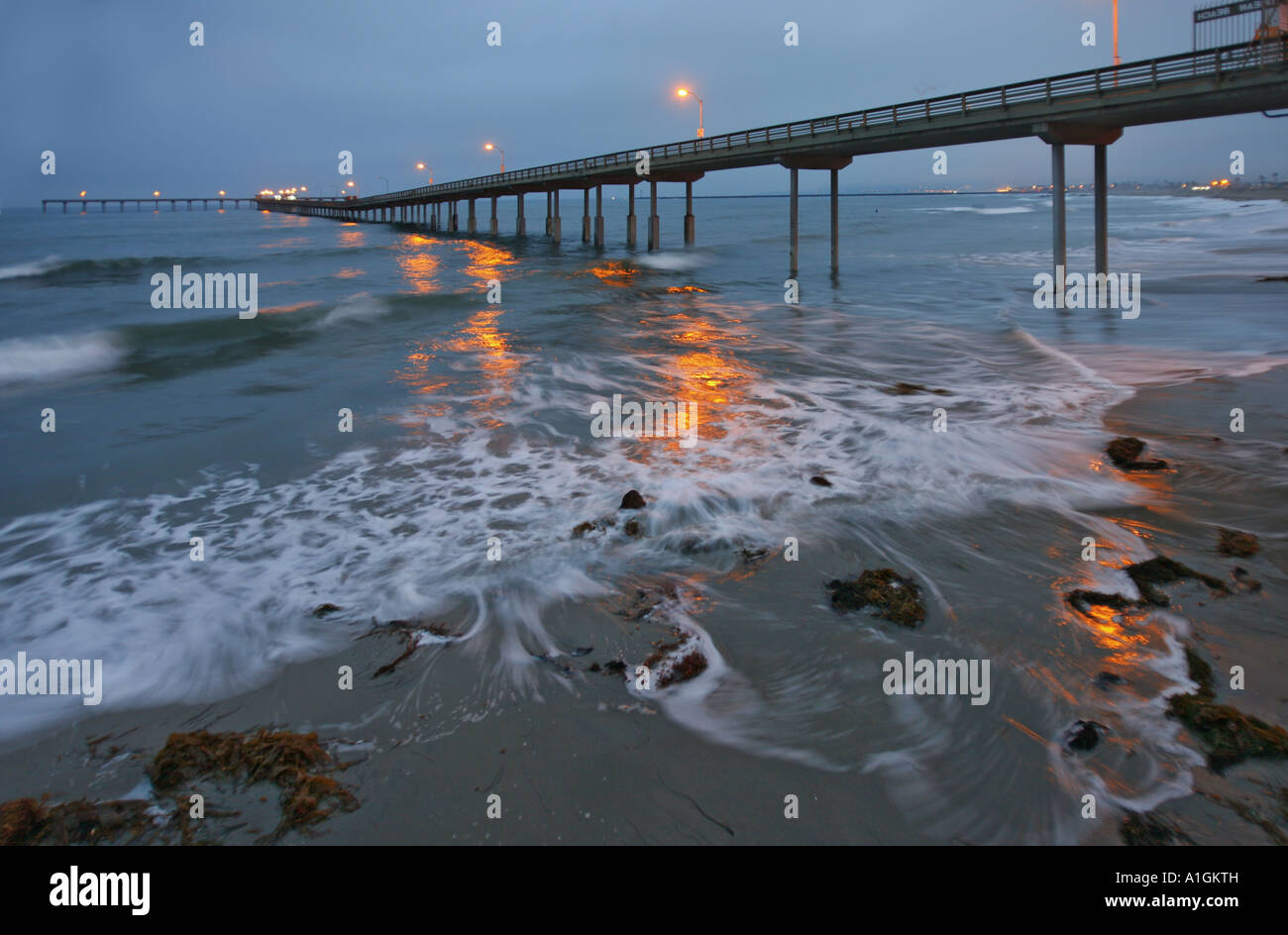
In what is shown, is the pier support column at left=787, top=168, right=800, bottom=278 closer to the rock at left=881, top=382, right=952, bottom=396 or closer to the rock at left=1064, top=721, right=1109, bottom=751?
the rock at left=881, top=382, right=952, bottom=396

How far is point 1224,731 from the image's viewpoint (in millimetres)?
4277

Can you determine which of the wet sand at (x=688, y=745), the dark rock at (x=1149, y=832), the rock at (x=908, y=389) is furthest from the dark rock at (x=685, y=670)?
the rock at (x=908, y=389)

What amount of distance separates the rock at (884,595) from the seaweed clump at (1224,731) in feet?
5.57

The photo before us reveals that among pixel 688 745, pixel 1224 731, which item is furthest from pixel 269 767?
pixel 1224 731

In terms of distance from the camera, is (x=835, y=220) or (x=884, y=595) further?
(x=835, y=220)

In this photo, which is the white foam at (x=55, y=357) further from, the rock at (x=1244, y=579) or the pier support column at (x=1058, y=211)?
the pier support column at (x=1058, y=211)

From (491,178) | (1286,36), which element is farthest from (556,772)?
Result: (491,178)

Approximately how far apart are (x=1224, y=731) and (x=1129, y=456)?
18.5 ft

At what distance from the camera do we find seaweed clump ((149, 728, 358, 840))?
407 cm

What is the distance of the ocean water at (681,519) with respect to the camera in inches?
189

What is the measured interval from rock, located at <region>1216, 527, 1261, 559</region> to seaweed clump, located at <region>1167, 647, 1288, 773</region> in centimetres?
255

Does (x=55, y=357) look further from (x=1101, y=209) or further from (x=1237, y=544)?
(x=1101, y=209)
